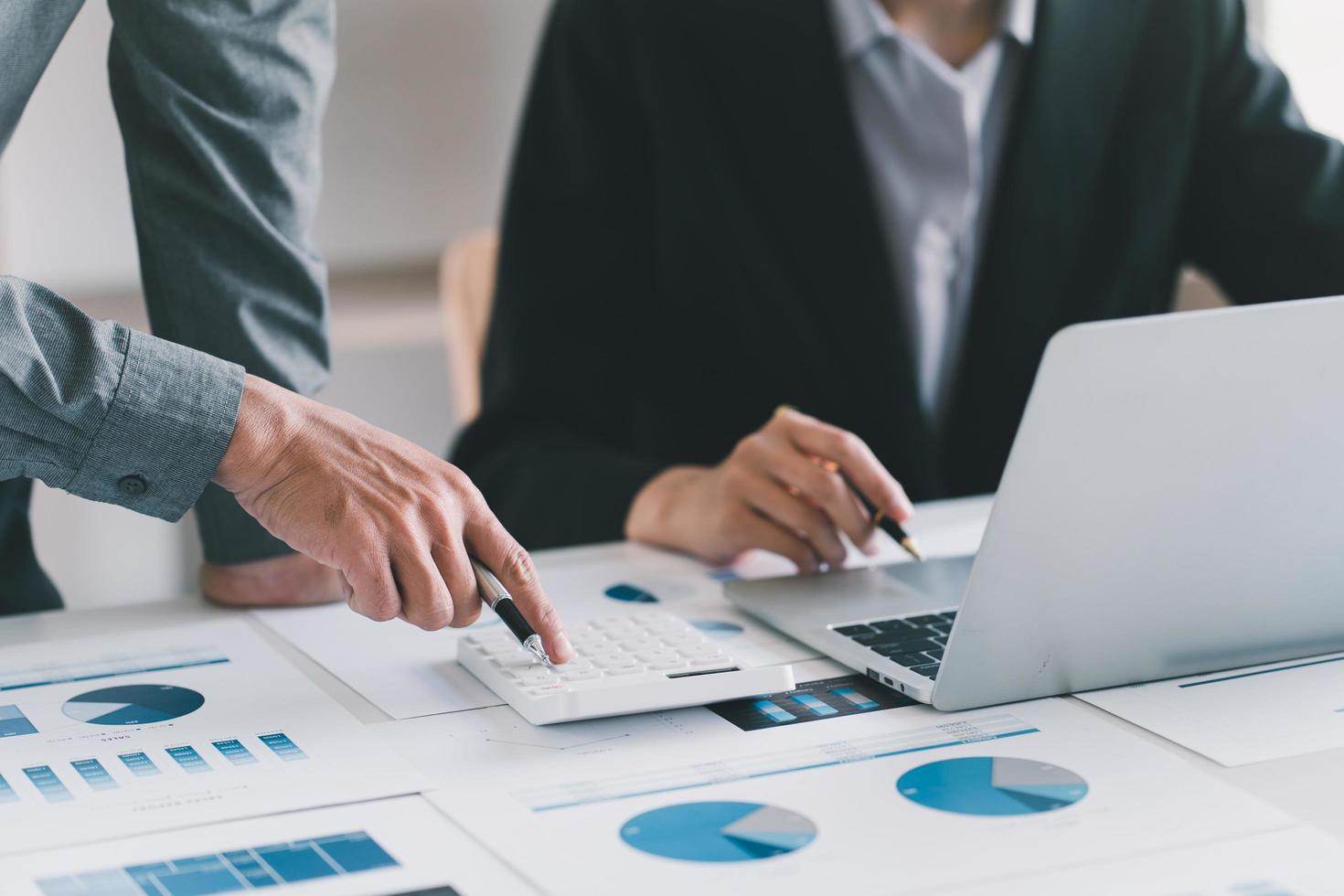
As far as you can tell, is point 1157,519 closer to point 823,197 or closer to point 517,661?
point 517,661

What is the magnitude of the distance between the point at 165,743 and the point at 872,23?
0.97 m

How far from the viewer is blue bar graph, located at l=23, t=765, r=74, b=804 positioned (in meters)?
0.65

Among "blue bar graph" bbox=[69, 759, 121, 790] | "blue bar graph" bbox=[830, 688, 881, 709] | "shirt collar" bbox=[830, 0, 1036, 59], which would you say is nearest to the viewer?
"blue bar graph" bbox=[69, 759, 121, 790]

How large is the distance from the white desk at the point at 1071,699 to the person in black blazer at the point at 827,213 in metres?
0.25

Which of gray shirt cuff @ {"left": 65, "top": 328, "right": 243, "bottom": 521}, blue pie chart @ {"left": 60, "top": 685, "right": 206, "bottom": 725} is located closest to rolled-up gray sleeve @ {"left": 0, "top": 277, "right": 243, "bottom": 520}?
gray shirt cuff @ {"left": 65, "top": 328, "right": 243, "bottom": 521}

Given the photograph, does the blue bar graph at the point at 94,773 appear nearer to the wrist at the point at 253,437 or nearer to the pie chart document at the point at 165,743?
the pie chart document at the point at 165,743

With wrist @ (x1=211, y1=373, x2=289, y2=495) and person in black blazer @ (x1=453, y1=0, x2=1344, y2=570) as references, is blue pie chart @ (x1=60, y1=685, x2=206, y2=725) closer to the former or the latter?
wrist @ (x1=211, y1=373, x2=289, y2=495)

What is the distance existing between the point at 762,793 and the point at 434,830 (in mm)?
139

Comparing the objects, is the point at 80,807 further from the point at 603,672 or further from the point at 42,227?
the point at 42,227

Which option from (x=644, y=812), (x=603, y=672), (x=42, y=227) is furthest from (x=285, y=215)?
(x=42, y=227)

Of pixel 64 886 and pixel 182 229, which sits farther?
pixel 182 229

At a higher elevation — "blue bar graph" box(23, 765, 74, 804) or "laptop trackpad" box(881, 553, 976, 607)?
"laptop trackpad" box(881, 553, 976, 607)

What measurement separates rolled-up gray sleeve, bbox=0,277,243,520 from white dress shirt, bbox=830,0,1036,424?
0.81m

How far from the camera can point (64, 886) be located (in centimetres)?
56
